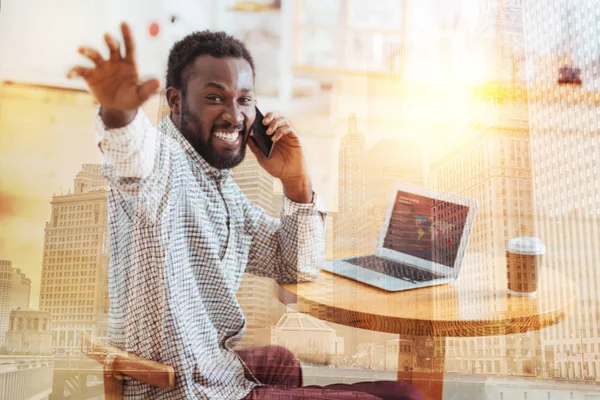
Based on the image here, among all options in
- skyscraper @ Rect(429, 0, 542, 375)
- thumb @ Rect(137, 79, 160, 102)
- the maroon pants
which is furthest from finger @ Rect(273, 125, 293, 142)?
the maroon pants

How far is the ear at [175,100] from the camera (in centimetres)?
175

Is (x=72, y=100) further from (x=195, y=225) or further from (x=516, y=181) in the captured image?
(x=516, y=181)

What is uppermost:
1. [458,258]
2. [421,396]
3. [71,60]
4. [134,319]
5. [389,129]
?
[71,60]

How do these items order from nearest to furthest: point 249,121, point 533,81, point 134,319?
point 134,319 < point 249,121 < point 533,81

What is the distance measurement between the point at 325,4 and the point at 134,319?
1106 millimetres

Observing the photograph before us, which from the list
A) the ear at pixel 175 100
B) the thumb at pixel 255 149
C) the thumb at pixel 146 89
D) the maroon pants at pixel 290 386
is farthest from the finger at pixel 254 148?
the maroon pants at pixel 290 386

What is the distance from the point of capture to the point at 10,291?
6.08ft

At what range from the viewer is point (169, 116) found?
1.74 meters

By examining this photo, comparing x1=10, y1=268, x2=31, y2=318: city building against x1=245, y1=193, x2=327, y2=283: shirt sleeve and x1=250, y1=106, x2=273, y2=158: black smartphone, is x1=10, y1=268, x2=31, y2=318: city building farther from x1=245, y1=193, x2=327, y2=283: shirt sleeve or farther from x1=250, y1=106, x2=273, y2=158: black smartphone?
x1=250, y1=106, x2=273, y2=158: black smartphone

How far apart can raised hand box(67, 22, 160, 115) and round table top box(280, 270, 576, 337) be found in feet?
2.41

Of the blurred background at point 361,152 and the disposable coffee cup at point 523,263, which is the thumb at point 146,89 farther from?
the disposable coffee cup at point 523,263

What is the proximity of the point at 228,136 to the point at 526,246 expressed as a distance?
3.41ft

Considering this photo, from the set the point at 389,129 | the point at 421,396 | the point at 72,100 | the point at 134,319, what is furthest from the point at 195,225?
the point at 421,396

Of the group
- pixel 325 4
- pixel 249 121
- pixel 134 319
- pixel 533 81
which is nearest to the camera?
pixel 134 319
